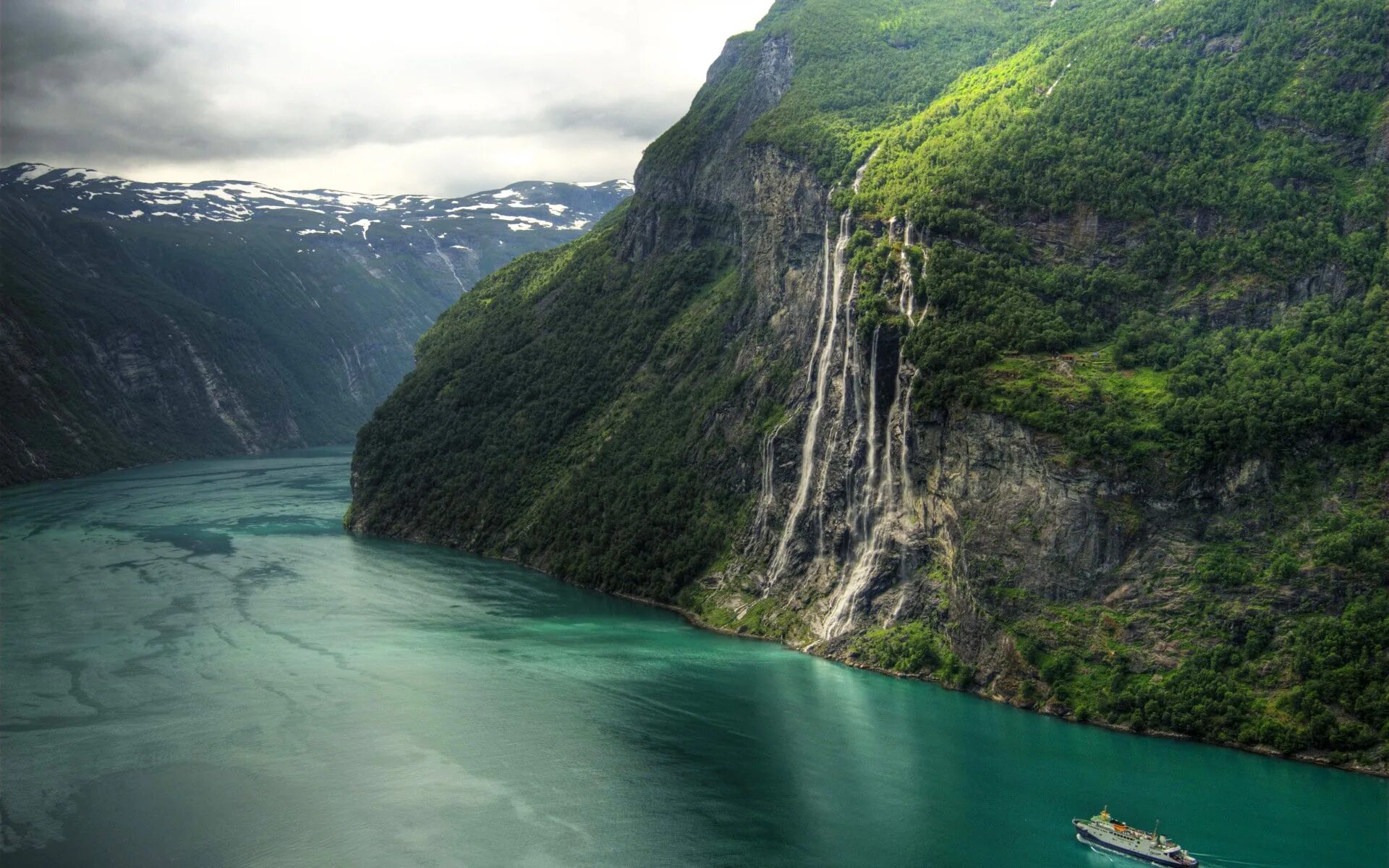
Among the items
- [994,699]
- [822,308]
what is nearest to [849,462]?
[822,308]

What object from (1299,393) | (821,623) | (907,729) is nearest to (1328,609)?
(1299,393)

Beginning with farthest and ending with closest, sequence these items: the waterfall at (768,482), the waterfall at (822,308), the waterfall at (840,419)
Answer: the waterfall at (822,308), the waterfall at (768,482), the waterfall at (840,419)

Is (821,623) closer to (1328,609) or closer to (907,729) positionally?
(907,729)

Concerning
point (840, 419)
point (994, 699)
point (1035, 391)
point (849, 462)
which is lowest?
point (994, 699)

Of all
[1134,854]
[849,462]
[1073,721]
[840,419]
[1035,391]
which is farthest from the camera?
[840,419]

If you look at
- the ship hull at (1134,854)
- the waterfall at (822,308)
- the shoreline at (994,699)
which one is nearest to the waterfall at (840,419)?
the waterfall at (822,308)

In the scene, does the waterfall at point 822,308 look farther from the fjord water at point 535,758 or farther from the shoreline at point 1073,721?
the fjord water at point 535,758

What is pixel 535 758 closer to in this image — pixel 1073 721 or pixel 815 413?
pixel 1073 721

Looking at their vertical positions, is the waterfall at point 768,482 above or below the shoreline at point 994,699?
above
